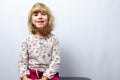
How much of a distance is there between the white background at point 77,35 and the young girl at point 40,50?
8.7 inches

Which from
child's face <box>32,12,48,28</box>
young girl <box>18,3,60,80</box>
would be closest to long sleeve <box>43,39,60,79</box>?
young girl <box>18,3,60,80</box>

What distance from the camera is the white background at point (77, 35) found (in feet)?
5.76

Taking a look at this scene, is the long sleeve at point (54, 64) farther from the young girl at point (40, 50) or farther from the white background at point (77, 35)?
the white background at point (77, 35)

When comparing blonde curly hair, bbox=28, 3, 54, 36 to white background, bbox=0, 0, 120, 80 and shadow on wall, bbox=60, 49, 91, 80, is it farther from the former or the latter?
shadow on wall, bbox=60, 49, 91, 80

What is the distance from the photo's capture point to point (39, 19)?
1.51m

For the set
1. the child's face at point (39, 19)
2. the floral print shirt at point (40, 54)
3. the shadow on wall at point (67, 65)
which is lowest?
the shadow on wall at point (67, 65)

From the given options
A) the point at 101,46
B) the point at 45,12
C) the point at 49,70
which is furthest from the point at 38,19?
the point at 101,46

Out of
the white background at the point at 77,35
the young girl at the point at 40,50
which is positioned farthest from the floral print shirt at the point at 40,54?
the white background at the point at 77,35

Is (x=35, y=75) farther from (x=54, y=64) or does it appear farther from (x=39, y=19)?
(x=39, y=19)

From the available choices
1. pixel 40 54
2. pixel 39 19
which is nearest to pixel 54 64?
pixel 40 54

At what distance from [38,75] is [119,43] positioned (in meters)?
0.64

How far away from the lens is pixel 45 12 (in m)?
1.52

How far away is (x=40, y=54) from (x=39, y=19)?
0.66 feet

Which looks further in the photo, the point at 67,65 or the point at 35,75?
the point at 67,65
